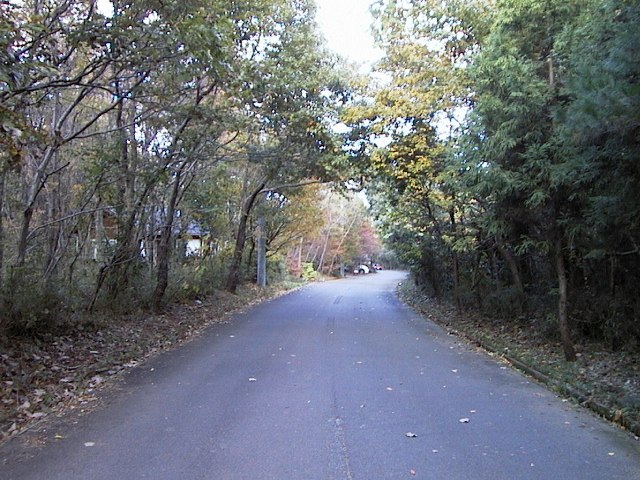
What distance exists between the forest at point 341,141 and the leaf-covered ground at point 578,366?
15.3 inches

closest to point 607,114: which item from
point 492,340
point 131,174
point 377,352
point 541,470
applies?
point 541,470

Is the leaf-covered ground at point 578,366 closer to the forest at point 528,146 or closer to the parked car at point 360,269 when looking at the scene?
the forest at point 528,146

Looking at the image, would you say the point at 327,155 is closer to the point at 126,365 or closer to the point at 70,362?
the point at 126,365

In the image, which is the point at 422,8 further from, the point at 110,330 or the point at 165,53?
the point at 110,330

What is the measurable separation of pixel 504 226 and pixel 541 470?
6.66 metres

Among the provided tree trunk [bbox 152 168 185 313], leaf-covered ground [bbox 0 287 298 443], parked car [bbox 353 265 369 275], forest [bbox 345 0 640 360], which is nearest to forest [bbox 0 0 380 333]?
tree trunk [bbox 152 168 185 313]

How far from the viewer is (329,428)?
5.87m

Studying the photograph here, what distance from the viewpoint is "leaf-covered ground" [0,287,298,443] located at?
6.90 m

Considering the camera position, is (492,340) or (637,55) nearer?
(637,55)

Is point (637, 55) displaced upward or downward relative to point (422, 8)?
downward

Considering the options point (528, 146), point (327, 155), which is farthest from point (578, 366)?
point (327, 155)

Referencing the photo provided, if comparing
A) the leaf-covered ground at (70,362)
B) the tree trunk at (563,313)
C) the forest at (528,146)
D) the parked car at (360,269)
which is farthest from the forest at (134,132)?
the parked car at (360,269)

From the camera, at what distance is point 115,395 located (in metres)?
7.62

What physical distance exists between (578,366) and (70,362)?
8.49 meters
